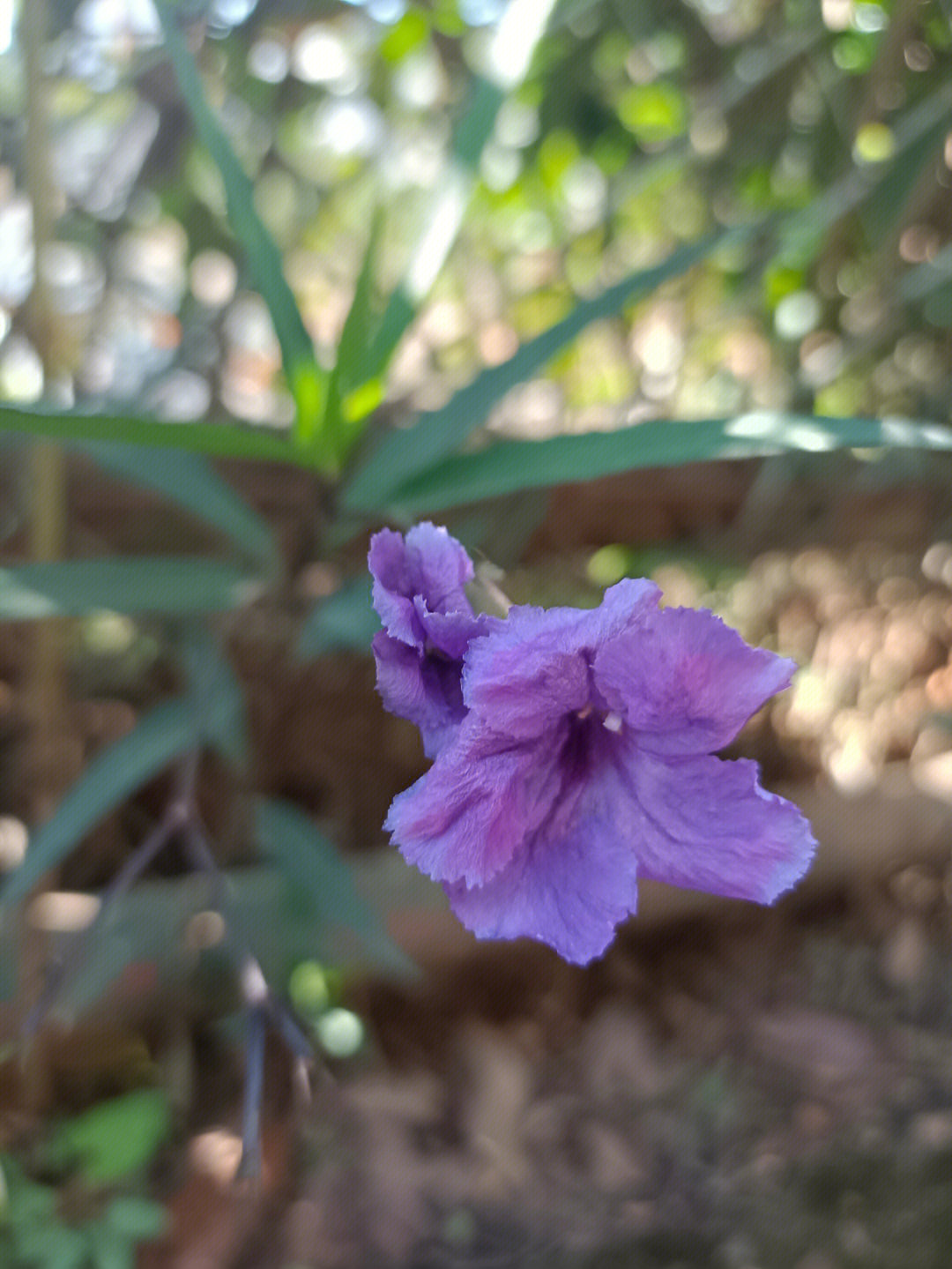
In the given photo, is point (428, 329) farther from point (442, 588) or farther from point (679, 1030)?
point (442, 588)

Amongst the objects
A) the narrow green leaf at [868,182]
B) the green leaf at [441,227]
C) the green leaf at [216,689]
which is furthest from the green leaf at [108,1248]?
→ the narrow green leaf at [868,182]

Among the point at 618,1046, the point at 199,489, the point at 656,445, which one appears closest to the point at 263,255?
the point at 199,489

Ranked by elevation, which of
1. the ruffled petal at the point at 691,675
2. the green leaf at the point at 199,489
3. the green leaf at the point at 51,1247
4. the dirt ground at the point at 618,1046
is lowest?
the dirt ground at the point at 618,1046

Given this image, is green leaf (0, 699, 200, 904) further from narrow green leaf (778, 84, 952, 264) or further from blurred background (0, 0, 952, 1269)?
narrow green leaf (778, 84, 952, 264)

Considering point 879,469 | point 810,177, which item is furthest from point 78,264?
point 879,469

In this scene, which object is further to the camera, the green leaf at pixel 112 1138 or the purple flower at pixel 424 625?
the green leaf at pixel 112 1138

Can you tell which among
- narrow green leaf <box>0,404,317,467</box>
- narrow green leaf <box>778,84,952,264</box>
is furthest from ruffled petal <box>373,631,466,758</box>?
narrow green leaf <box>778,84,952,264</box>

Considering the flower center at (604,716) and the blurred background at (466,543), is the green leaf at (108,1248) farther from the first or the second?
the flower center at (604,716)
